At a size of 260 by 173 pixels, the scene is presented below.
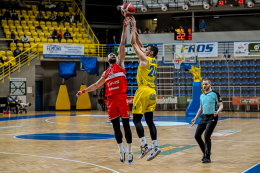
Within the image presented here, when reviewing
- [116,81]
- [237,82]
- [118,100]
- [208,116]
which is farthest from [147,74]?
[237,82]

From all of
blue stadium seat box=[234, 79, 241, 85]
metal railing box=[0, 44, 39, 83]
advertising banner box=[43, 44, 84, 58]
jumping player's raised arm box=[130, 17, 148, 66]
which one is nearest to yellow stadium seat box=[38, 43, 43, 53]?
metal railing box=[0, 44, 39, 83]

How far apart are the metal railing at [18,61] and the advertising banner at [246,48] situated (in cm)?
1396

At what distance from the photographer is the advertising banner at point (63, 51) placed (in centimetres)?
2498

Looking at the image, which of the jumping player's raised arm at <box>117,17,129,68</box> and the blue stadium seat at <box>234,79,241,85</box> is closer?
the jumping player's raised arm at <box>117,17,129,68</box>

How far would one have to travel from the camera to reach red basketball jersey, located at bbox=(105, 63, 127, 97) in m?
6.45

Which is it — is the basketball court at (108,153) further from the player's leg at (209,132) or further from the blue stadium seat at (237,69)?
the blue stadium seat at (237,69)

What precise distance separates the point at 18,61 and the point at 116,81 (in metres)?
19.8

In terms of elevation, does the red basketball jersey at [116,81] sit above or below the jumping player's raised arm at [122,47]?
below

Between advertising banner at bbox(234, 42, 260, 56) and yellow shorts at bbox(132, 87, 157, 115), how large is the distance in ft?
61.7

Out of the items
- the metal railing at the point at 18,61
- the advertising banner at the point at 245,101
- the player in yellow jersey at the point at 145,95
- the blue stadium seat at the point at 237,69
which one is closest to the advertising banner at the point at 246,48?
the blue stadium seat at the point at 237,69

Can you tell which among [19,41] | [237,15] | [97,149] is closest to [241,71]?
[237,15]

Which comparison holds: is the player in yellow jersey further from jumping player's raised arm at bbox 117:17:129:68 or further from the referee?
the referee

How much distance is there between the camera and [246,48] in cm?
2391

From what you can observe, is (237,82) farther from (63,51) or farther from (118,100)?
(118,100)
